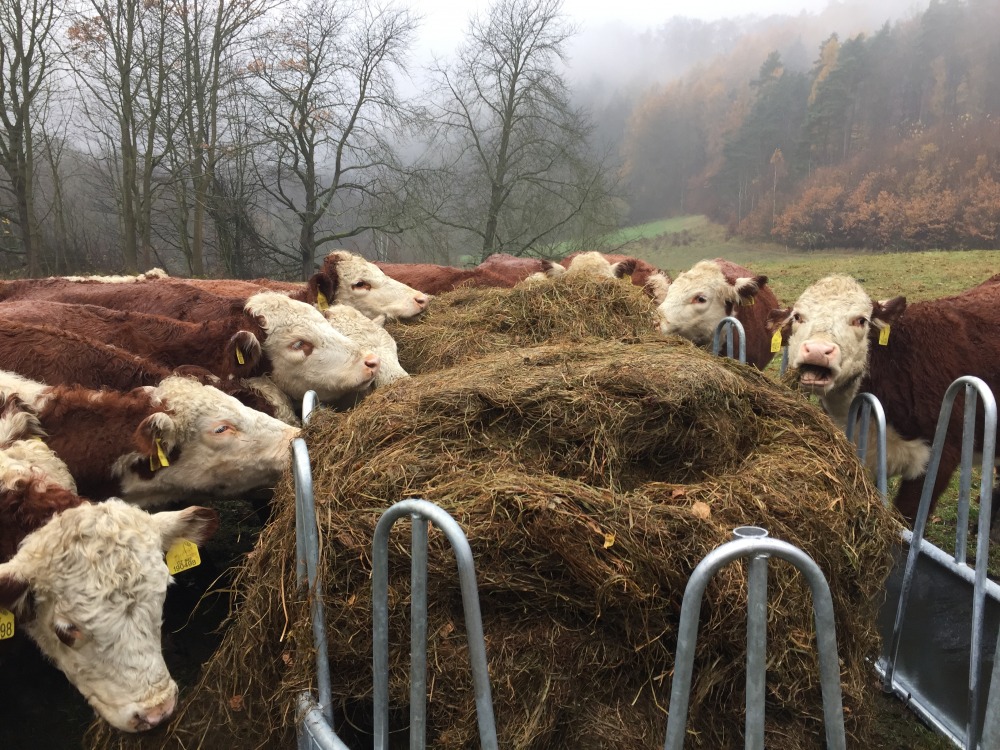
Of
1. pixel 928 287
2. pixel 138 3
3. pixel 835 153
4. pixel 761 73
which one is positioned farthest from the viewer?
pixel 761 73

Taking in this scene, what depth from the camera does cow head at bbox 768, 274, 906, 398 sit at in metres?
4.36

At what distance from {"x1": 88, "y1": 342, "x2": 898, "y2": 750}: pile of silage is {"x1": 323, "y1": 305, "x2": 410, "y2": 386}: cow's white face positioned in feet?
7.53

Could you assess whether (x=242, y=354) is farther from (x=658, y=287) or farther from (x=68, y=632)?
(x=658, y=287)

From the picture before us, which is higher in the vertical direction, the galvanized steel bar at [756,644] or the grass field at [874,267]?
the galvanized steel bar at [756,644]

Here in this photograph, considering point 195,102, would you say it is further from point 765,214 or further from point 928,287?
point 928,287

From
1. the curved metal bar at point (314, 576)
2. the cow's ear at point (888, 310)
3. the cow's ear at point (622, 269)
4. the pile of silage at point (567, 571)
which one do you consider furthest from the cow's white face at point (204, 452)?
the cow's ear at point (622, 269)

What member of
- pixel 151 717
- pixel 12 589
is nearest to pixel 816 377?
pixel 151 717

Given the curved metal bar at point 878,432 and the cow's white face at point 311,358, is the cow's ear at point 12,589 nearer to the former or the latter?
the cow's white face at point 311,358

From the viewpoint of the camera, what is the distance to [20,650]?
10.1 ft

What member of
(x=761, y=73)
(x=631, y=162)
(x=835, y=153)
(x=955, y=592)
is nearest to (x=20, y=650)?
(x=955, y=592)

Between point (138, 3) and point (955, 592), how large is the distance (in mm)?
22028

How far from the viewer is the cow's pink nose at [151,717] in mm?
2520

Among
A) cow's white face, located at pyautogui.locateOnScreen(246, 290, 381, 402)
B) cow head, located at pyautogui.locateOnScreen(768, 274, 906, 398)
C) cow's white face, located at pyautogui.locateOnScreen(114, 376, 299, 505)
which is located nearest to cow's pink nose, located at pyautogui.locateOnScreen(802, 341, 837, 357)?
cow head, located at pyautogui.locateOnScreen(768, 274, 906, 398)

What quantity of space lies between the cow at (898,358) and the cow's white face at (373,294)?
12.1ft
